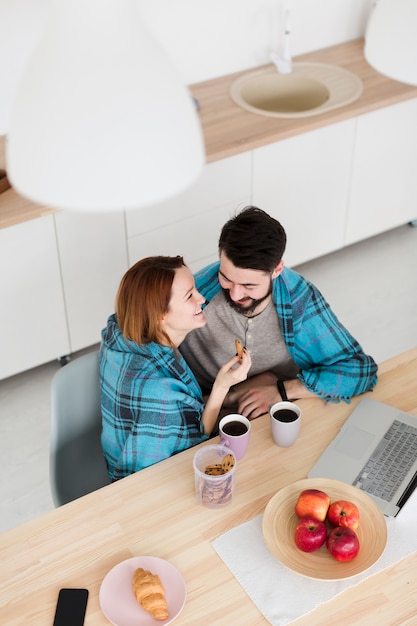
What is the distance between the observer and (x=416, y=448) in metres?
2.01

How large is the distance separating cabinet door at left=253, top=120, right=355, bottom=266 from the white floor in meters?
0.19

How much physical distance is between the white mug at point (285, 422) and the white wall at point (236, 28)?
1.91 metres

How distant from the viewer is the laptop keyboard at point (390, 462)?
1916mm

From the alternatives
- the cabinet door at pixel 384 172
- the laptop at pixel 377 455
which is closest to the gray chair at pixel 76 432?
the laptop at pixel 377 455

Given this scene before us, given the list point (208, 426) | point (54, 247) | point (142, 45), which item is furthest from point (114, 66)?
point (54, 247)

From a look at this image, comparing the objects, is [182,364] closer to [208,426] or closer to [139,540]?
[208,426]

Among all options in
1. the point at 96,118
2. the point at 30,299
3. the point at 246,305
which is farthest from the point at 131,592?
the point at 30,299

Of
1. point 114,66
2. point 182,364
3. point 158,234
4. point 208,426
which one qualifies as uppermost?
point 114,66

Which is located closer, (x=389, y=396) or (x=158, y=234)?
(x=389, y=396)

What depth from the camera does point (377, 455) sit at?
6.58 feet

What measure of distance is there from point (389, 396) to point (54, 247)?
1.41 metres

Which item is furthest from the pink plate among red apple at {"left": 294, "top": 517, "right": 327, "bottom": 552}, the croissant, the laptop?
the laptop

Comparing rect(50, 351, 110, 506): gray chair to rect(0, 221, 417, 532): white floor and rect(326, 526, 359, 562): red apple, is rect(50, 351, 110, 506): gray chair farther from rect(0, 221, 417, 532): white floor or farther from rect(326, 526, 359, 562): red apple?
rect(326, 526, 359, 562): red apple

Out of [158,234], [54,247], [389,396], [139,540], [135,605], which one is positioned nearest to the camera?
[135,605]
